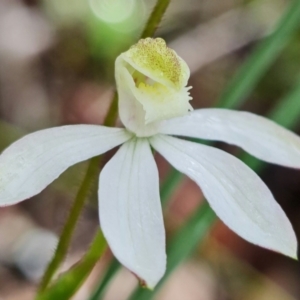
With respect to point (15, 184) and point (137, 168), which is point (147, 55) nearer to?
point (137, 168)

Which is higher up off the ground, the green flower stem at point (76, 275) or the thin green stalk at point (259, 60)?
the thin green stalk at point (259, 60)

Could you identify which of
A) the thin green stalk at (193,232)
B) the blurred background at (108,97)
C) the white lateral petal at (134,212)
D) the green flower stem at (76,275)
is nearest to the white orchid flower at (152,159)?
the white lateral petal at (134,212)

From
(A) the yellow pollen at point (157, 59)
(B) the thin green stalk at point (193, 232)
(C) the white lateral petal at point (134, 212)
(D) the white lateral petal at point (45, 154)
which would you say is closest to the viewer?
(C) the white lateral petal at point (134, 212)

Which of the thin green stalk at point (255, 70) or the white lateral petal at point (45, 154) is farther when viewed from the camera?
the thin green stalk at point (255, 70)

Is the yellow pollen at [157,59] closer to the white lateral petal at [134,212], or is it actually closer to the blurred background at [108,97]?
the white lateral petal at [134,212]

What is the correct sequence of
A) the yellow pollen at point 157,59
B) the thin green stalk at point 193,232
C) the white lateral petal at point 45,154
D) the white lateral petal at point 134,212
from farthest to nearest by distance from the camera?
the thin green stalk at point 193,232 < the yellow pollen at point 157,59 < the white lateral petal at point 45,154 < the white lateral petal at point 134,212

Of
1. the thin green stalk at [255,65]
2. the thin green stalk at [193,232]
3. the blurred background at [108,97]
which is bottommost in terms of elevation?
the blurred background at [108,97]

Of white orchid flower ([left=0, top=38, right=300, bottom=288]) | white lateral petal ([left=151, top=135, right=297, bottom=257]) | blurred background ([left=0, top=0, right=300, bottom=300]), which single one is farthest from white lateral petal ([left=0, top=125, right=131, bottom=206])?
blurred background ([left=0, top=0, right=300, bottom=300])

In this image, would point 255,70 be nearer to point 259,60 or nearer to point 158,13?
point 259,60
